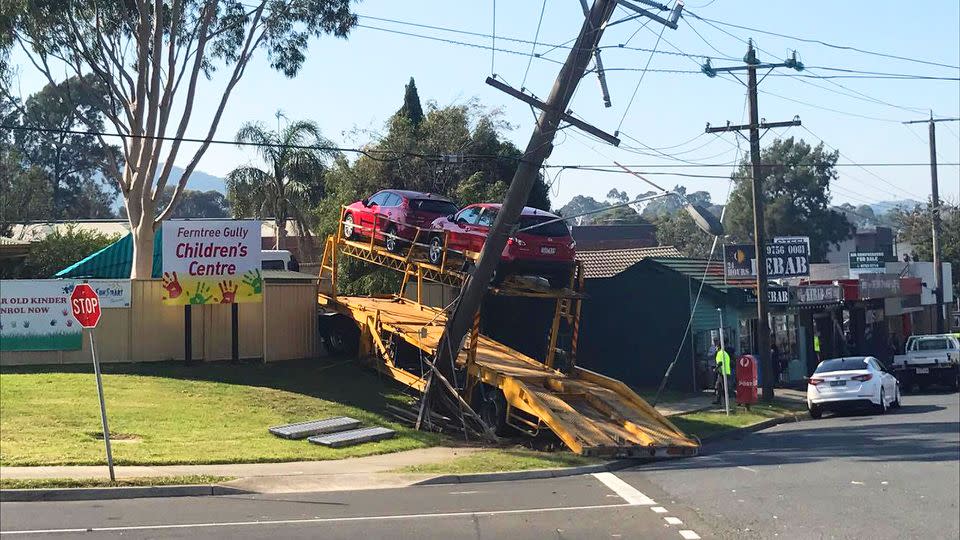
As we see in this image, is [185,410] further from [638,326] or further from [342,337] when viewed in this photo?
[638,326]

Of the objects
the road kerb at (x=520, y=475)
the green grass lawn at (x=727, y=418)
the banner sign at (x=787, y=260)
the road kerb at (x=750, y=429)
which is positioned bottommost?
the road kerb at (x=750, y=429)

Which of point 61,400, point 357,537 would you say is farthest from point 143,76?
point 357,537

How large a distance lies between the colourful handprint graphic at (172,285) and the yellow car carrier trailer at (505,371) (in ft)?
13.4

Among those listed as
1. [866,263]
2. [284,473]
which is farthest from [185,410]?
[866,263]

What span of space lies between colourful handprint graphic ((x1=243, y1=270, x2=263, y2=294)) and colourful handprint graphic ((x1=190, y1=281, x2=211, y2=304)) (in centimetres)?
94

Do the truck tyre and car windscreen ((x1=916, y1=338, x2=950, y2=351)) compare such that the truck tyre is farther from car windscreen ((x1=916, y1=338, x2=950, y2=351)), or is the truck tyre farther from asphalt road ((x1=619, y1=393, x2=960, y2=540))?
car windscreen ((x1=916, y1=338, x2=950, y2=351))

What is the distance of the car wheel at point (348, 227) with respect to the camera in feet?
90.2

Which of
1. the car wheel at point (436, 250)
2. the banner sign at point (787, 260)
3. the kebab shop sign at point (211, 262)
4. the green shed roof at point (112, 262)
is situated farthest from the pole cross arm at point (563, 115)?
the green shed roof at point (112, 262)

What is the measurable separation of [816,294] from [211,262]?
69.9 feet

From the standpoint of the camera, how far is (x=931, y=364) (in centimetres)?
3206

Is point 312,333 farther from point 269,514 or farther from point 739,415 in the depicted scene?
point 269,514

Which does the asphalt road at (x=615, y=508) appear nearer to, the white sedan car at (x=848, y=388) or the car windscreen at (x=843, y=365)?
the white sedan car at (x=848, y=388)

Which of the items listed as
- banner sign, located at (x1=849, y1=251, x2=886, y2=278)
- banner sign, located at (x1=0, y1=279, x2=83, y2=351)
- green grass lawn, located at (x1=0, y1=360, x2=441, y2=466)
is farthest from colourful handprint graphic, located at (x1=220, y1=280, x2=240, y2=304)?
banner sign, located at (x1=849, y1=251, x2=886, y2=278)

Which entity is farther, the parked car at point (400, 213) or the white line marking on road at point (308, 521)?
the parked car at point (400, 213)
